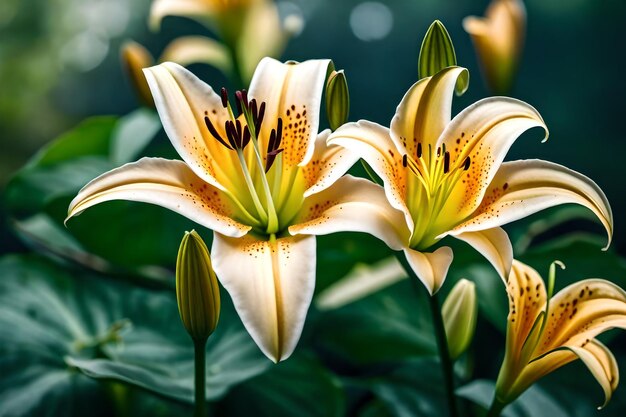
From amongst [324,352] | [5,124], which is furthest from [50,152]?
[5,124]

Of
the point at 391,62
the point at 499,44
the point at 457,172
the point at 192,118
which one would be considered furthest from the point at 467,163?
the point at 391,62

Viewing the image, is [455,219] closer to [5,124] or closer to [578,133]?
[578,133]

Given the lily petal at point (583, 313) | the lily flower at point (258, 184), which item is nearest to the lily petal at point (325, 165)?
the lily flower at point (258, 184)

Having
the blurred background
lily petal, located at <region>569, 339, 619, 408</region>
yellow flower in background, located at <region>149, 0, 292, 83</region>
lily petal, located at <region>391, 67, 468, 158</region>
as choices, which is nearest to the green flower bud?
lily petal, located at <region>391, 67, 468, 158</region>

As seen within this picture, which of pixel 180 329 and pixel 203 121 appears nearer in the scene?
pixel 203 121

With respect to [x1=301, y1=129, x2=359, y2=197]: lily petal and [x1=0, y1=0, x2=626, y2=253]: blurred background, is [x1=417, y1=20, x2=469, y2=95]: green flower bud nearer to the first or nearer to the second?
[x1=301, y1=129, x2=359, y2=197]: lily petal

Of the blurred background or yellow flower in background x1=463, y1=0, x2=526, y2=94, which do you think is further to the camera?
the blurred background

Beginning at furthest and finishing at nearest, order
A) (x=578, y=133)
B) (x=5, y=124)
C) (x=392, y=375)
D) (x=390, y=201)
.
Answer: (x=5, y=124) < (x=578, y=133) < (x=392, y=375) < (x=390, y=201)

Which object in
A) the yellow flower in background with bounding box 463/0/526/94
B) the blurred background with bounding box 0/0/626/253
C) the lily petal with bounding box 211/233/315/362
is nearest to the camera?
the lily petal with bounding box 211/233/315/362
